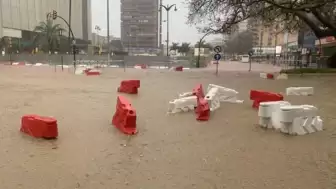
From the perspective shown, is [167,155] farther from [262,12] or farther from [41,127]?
[262,12]

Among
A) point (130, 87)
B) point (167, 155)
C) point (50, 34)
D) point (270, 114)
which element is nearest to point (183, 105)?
point (270, 114)

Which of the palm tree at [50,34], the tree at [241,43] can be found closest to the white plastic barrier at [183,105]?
the palm tree at [50,34]

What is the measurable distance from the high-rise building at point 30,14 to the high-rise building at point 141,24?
23664 millimetres

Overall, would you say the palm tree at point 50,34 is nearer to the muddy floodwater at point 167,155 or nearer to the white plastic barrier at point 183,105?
the white plastic barrier at point 183,105

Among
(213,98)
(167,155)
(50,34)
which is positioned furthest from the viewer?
(50,34)

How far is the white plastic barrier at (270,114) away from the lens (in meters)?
7.51

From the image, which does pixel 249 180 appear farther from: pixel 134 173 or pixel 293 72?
pixel 293 72

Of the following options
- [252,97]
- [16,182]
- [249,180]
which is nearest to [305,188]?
[249,180]

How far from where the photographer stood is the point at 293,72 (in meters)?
26.3

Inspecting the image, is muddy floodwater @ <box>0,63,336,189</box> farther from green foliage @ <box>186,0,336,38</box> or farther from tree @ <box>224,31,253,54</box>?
tree @ <box>224,31,253,54</box>

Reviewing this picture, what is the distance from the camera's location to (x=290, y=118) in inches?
280

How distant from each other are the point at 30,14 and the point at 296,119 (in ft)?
327

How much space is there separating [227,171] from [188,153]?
3.28 ft

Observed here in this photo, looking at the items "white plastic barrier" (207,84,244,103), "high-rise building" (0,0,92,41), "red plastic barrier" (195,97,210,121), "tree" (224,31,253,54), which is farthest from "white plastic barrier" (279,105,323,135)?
"tree" (224,31,253,54)
